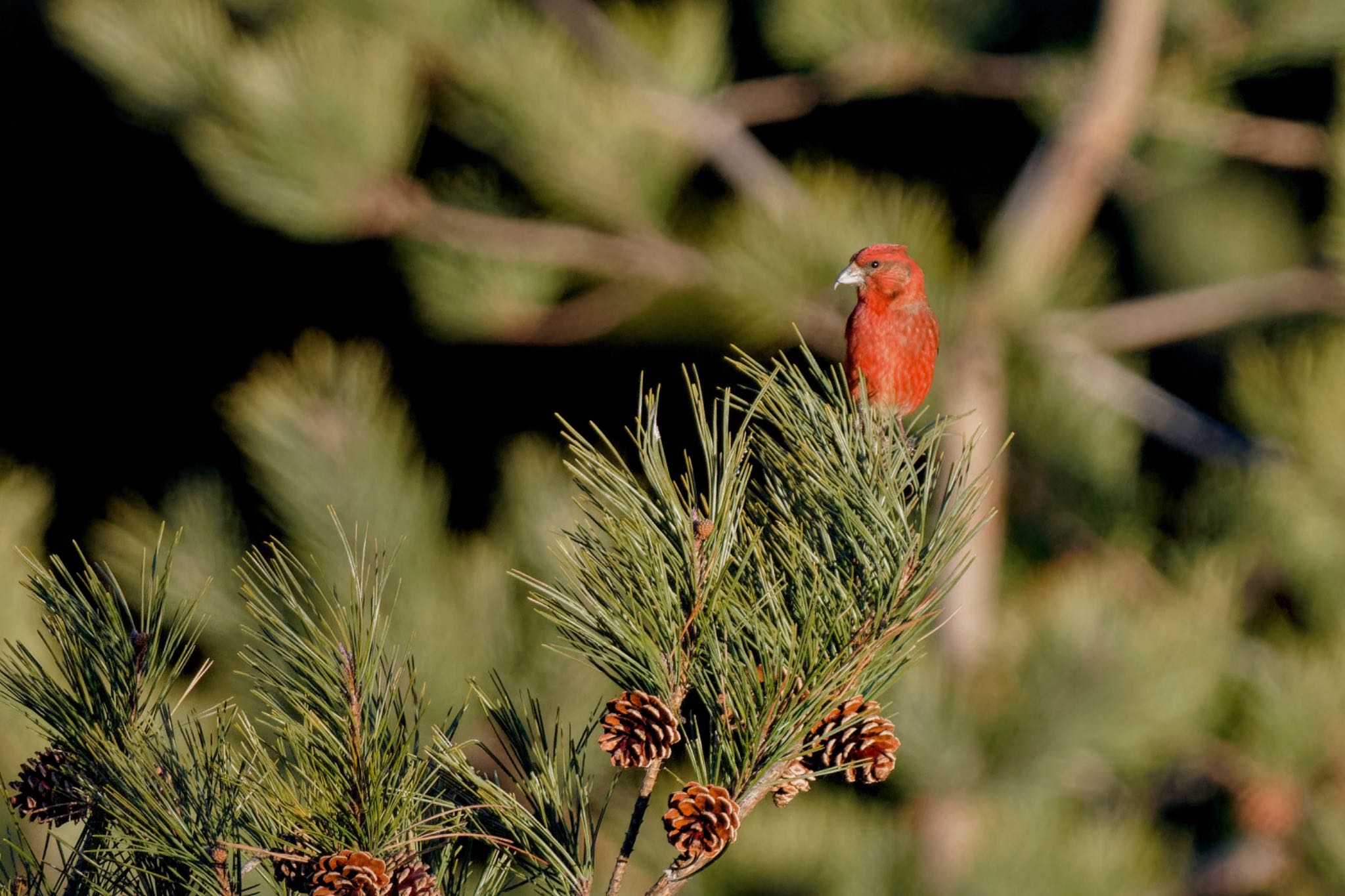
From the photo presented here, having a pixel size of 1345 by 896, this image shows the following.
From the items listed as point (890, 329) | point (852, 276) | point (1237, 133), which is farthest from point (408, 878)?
point (1237, 133)

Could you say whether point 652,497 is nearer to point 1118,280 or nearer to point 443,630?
point 443,630

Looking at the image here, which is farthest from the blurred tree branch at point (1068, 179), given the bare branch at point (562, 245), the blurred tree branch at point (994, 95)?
the bare branch at point (562, 245)

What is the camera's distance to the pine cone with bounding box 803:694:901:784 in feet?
2.99

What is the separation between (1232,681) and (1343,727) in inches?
17.3

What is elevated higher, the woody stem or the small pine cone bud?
the small pine cone bud

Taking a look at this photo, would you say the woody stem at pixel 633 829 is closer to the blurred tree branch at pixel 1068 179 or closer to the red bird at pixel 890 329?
the red bird at pixel 890 329

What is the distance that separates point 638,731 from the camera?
87 cm

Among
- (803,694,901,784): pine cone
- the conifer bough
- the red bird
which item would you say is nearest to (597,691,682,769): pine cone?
the conifer bough

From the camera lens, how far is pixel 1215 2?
289 centimetres

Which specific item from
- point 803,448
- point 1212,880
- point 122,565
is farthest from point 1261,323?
point 803,448

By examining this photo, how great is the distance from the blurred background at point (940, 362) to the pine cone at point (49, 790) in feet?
2.80

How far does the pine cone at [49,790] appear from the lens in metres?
0.93

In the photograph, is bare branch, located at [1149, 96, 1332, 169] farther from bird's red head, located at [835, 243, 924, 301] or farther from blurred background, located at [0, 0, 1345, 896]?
bird's red head, located at [835, 243, 924, 301]

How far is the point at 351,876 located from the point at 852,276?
1242 mm
